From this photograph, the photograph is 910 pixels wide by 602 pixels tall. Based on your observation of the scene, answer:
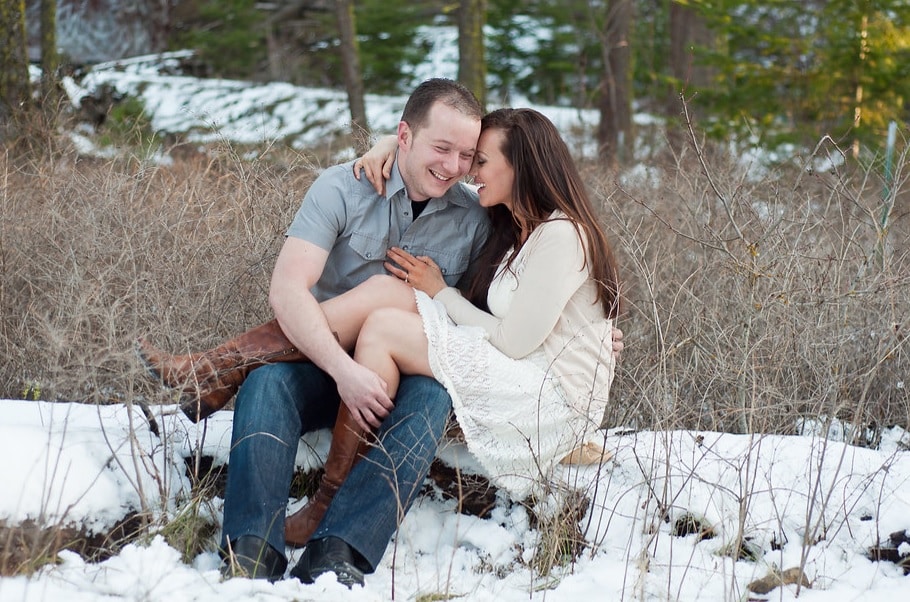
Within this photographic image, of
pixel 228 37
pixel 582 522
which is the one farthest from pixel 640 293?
pixel 228 37

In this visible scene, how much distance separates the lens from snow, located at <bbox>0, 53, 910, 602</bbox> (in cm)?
261

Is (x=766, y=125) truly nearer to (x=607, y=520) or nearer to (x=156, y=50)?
(x=607, y=520)

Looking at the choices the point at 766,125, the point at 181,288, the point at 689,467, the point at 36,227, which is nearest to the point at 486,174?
the point at 689,467

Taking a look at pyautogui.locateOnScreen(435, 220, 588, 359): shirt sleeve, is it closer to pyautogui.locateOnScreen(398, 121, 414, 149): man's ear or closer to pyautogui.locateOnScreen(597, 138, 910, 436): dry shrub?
pyautogui.locateOnScreen(597, 138, 910, 436): dry shrub

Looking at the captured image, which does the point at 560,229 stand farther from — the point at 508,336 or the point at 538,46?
the point at 538,46

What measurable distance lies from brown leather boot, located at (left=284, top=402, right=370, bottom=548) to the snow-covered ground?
0.28 feet

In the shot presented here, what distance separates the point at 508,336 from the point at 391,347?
1.25 feet

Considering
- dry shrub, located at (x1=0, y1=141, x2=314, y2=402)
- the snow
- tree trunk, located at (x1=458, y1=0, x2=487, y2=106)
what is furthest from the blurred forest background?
the snow

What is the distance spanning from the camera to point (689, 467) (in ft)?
10.5

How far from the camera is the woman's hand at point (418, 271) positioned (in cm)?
341

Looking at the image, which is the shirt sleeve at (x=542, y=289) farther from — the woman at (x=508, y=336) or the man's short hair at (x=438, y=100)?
the man's short hair at (x=438, y=100)

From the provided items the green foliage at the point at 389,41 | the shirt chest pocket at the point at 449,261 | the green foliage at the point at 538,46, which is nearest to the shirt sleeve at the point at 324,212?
the shirt chest pocket at the point at 449,261

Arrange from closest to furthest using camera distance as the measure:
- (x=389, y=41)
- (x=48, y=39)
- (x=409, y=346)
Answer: (x=409, y=346) < (x=48, y=39) < (x=389, y=41)

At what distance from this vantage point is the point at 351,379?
2.99m
